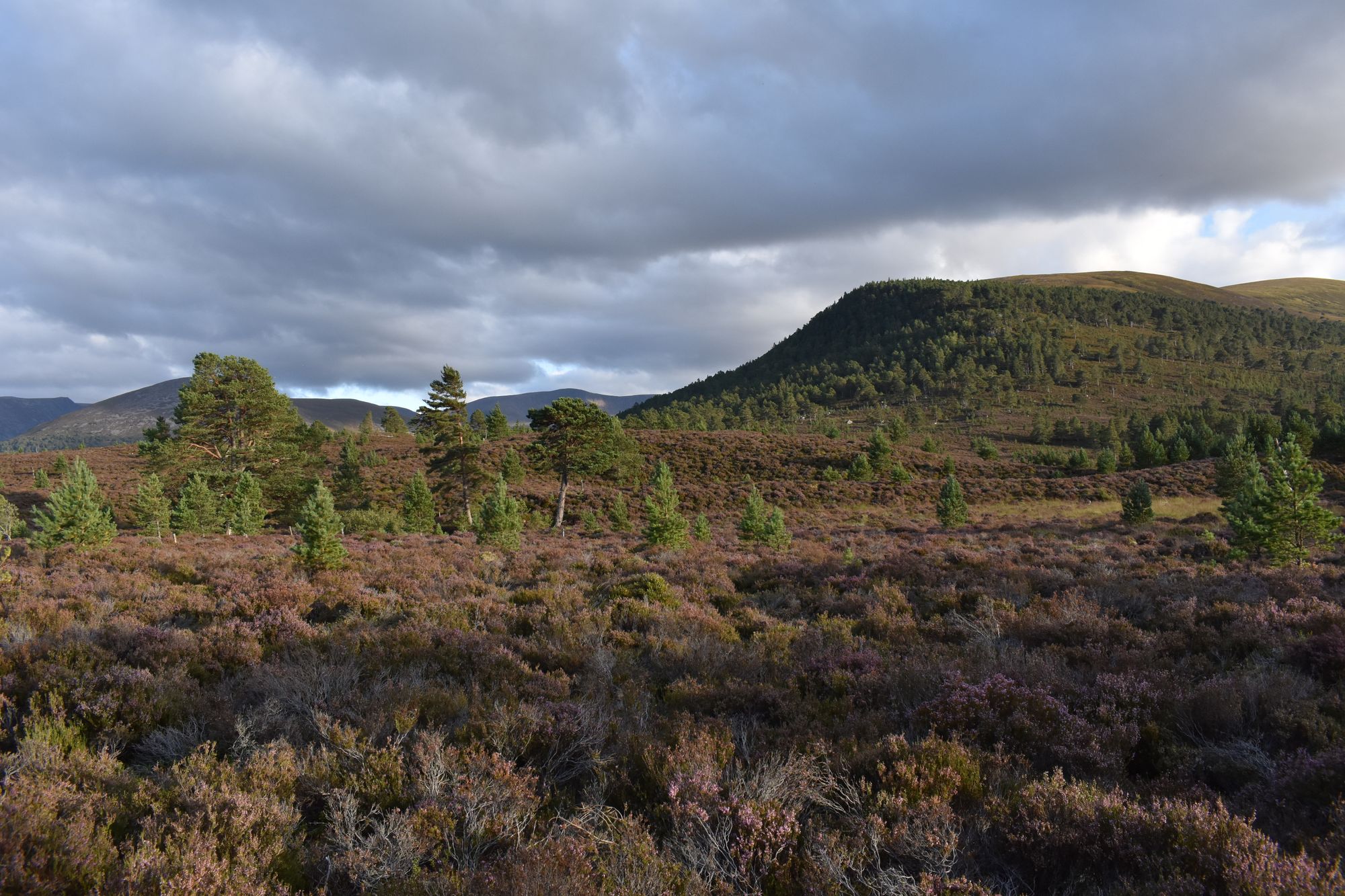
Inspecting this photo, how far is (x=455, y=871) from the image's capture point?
295 cm

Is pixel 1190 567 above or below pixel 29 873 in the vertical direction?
below

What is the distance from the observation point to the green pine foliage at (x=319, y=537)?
39.4ft

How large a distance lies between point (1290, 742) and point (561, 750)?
5566 mm

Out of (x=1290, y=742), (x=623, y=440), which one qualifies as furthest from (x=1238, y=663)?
(x=623, y=440)

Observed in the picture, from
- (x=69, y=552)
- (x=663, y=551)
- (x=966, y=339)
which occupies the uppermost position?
(x=966, y=339)

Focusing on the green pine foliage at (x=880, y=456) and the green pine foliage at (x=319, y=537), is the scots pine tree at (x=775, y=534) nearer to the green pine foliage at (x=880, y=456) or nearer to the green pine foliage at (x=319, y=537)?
the green pine foliage at (x=319, y=537)

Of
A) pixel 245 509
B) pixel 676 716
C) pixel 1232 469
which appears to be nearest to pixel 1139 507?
pixel 1232 469

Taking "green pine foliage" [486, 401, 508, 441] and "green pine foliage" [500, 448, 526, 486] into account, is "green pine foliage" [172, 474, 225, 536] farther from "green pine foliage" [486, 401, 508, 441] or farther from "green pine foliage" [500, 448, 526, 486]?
"green pine foliage" [486, 401, 508, 441]

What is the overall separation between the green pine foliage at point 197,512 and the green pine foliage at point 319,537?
20778mm

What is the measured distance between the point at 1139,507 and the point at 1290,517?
14460 millimetres

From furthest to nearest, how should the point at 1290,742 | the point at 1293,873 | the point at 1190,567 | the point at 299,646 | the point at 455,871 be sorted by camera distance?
1. the point at 1190,567
2. the point at 299,646
3. the point at 1290,742
4. the point at 455,871
5. the point at 1293,873

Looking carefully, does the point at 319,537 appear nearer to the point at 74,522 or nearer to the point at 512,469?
the point at 74,522

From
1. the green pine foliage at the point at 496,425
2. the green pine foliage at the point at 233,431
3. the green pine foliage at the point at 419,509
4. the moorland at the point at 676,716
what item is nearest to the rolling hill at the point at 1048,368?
the green pine foliage at the point at 496,425

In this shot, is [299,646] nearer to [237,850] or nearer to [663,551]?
[237,850]
